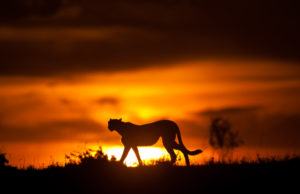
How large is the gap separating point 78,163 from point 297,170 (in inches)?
285

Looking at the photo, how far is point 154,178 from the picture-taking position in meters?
15.6

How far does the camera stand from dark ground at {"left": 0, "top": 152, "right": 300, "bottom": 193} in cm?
1487

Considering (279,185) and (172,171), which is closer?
(279,185)

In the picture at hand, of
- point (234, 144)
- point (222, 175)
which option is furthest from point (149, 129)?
point (234, 144)

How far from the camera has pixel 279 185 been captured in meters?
15.0

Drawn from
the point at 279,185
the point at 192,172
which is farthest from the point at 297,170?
the point at 192,172

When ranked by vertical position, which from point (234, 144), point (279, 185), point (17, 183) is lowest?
point (279, 185)

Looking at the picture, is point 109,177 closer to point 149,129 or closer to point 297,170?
point 149,129

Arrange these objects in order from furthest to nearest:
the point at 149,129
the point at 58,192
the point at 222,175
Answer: the point at 149,129 < the point at 222,175 < the point at 58,192

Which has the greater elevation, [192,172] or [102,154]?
[102,154]

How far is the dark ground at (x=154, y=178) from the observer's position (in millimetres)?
14867

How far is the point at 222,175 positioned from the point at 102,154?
4.26 metres

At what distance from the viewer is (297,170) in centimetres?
1642

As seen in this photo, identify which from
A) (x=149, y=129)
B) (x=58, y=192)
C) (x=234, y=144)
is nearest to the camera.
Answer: (x=58, y=192)
